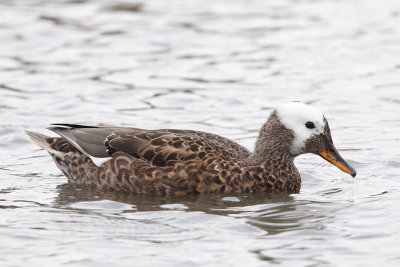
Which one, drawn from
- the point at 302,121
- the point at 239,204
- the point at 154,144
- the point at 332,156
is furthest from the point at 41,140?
the point at 332,156

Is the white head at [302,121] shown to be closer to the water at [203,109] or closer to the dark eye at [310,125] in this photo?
the dark eye at [310,125]

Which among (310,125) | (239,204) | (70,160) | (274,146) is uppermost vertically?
(310,125)

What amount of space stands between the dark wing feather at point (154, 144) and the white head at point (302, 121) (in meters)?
0.62

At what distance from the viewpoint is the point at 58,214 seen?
897 cm

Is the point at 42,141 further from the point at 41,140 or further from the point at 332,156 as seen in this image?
the point at 332,156

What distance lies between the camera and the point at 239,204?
9.32 metres

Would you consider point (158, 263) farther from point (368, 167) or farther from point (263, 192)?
point (368, 167)

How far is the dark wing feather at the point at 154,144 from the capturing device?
9.68 m

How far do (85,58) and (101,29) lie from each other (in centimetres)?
197

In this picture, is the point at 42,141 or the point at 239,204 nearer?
the point at 239,204

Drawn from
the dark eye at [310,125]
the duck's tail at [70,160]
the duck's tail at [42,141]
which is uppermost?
the dark eye at [310,125]

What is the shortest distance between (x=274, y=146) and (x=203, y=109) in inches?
145

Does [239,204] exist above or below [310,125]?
below

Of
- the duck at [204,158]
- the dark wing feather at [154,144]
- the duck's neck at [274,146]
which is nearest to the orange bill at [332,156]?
the duck at [204,158]
